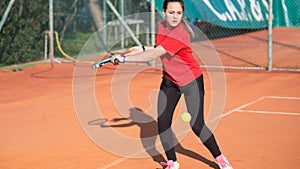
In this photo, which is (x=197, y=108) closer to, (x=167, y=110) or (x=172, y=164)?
(x=167, y=110)

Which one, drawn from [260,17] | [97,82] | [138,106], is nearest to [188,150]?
Result: [138,106]

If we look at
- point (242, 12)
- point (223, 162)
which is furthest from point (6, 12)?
point (223, 162)

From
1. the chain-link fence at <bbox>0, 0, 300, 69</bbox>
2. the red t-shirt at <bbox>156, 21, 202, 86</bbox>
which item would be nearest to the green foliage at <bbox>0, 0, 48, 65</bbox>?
the chain-link fence at <bbox>0, 0, 300, 69</bbox>

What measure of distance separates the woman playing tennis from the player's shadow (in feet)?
Result: 1.87

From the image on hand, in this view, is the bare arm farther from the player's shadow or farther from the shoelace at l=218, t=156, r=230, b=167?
the player's shadow

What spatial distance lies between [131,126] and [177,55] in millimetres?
2929

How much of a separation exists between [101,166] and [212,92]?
16.9ft

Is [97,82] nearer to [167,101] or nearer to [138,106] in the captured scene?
[138,106]

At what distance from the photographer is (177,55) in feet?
19.7

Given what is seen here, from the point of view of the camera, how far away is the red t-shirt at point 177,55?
5.89 metres

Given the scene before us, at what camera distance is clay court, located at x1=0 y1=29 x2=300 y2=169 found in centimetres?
700

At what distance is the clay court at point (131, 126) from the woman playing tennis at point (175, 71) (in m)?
0.50

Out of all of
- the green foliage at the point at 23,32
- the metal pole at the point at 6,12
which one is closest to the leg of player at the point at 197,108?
the metal pole at the point at 6,12

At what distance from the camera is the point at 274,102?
34.7 feet
